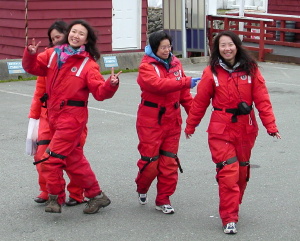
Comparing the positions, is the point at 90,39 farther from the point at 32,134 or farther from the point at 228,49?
the point at 228,49

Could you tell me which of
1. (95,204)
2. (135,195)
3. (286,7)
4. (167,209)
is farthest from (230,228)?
(286,7)

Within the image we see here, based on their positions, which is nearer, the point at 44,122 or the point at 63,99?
the point at 63,99

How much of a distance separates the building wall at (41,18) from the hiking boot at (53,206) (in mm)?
10582

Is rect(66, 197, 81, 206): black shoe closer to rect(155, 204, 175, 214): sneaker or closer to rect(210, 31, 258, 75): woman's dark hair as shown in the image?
rect(155, 204, 175, 214): sneaker

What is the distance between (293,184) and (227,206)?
167 cm

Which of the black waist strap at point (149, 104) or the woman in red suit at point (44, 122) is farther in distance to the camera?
→ the woman in red suit at point (44, 122)

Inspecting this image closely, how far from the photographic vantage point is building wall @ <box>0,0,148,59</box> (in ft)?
53.1

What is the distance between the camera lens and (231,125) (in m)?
5.59

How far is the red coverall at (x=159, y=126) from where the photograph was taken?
5844 mm

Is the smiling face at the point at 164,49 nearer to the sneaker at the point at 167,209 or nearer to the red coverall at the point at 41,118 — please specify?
the red coverall at the point at 41,118

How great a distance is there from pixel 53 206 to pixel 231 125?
157cm

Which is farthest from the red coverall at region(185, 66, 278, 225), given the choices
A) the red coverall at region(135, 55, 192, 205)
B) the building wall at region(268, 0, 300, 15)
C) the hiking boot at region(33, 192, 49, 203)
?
the building wall at region(268, 0, 300, 15)

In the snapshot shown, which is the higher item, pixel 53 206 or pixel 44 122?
pixel 44 122

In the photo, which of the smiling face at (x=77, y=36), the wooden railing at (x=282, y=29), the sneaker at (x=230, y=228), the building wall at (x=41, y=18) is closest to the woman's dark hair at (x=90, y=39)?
the smiling face at (x=77, y=36)
